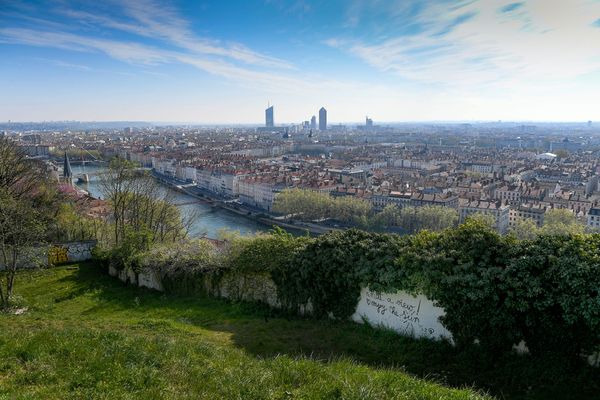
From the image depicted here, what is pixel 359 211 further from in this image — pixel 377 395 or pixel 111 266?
pixel 377 395

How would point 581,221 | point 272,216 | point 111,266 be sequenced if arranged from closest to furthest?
point 111,266 < point 581,221 < point 272,216

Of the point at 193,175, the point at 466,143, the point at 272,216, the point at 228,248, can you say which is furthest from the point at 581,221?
the point at 466,143

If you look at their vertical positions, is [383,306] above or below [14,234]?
below

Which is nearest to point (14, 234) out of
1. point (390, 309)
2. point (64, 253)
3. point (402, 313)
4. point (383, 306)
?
point (64, 253)

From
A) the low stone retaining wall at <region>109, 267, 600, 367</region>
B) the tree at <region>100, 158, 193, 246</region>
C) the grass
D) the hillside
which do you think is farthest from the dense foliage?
the tree at <region>100, 158, 193, 246</region>

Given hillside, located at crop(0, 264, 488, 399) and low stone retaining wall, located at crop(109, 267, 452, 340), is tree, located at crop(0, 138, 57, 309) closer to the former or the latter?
hillside, located at crop(0, 264, 488, 399)

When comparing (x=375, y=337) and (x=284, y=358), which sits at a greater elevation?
(x=284, y=358)

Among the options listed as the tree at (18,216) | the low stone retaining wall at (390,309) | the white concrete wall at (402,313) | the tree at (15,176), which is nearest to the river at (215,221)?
the tree at (15,176)

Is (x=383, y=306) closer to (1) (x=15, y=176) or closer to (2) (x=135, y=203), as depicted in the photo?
(2) (x=135, y=203)
